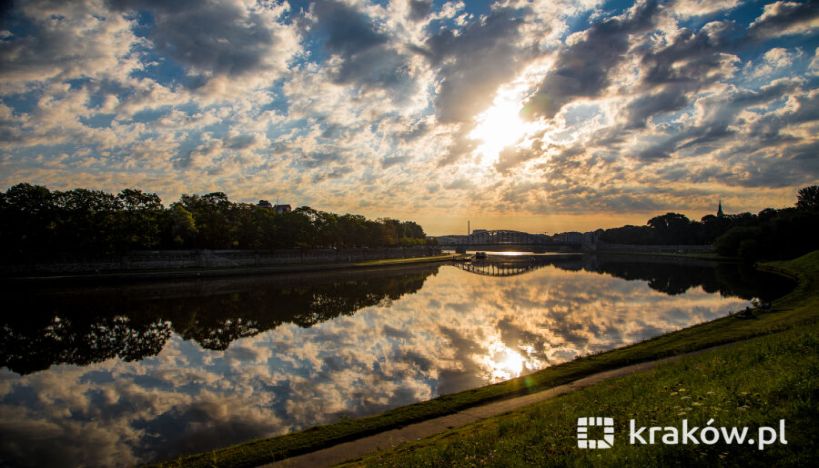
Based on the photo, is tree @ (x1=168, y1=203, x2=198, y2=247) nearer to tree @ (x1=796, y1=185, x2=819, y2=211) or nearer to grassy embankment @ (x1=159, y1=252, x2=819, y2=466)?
grassy embankment @ (x1=159, y1=252, x2=819, y2=466)

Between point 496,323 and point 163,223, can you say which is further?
point 163,223

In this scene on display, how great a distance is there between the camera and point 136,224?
70125 mm

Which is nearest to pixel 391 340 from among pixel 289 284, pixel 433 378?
pixel 433 378

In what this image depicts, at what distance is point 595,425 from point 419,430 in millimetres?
5397

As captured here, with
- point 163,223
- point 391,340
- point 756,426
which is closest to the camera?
point 756,426

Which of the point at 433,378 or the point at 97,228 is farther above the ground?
the point at 97,228

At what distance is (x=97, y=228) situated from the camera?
6512 centimetres

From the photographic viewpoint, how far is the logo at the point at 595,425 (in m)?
9.62

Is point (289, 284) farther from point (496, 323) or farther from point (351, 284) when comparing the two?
point (496, 323)

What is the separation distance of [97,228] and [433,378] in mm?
63910

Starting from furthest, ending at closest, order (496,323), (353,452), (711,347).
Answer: (496,323) → (711,347) → (353,452)

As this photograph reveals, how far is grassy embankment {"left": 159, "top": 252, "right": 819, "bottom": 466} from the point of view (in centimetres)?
1234

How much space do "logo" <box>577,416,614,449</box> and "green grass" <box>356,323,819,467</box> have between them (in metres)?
0.17

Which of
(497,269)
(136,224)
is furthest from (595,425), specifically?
(497,269)
